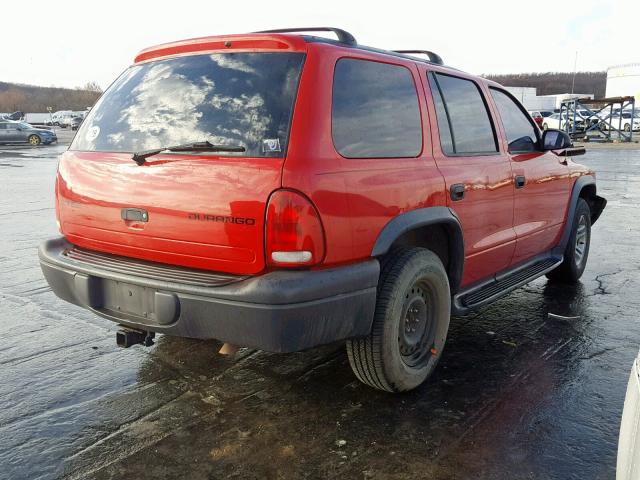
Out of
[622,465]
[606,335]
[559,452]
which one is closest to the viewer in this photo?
[622,465]

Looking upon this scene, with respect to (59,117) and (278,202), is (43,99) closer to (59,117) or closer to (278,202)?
(59,117)

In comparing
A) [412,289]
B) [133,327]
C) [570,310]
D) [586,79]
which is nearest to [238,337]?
[133,327]

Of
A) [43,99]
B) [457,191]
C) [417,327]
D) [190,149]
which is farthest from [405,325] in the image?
[43,99]

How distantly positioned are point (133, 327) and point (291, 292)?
3.40 ft

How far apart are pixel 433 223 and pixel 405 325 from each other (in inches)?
23.6

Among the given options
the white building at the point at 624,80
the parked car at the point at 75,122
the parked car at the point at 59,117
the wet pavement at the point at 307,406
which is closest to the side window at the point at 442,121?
the wet pavement at the point at 307,406

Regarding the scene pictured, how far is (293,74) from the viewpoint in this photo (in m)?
2.78

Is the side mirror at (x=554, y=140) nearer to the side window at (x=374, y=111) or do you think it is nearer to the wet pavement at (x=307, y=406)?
the wet pavement at (x=307, y=406)

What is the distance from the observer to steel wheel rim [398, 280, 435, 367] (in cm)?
329

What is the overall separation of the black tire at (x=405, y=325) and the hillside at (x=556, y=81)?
11265 cm

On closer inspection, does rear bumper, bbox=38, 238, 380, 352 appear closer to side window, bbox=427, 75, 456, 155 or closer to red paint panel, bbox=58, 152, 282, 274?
red paint panel, bbox=58, 152, 282, 274

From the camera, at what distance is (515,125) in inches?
178

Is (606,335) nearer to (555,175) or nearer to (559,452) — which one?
(555,175)

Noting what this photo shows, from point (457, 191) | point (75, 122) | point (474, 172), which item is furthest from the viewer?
point (75, 122)
